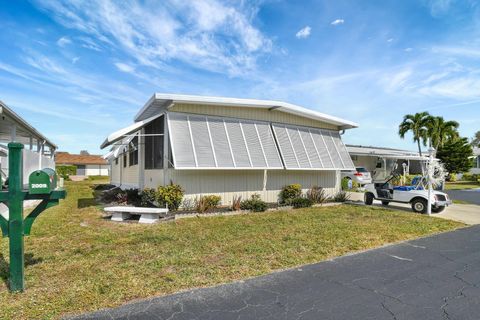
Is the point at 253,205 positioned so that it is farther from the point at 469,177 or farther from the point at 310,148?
the point at 469,177

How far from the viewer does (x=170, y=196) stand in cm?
906

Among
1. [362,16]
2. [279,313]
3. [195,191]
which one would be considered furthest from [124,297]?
[362,16]

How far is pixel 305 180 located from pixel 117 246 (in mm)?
8324

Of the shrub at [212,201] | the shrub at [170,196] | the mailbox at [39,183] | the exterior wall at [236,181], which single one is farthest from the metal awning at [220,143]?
the mailbox at [39,183]

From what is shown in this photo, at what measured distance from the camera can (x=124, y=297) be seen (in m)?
3.54

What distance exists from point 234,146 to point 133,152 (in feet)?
21.9

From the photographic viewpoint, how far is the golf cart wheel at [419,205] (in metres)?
10.2

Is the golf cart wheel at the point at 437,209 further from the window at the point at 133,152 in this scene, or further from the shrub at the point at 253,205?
the window at the point at 133,152

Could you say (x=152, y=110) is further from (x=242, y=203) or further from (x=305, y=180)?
(x=305, y=180)

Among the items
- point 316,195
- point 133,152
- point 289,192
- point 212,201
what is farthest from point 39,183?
point 133,152

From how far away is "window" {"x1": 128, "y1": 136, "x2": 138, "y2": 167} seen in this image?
13.7 metres

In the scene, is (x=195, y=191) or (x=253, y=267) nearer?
(x=253, y=267)

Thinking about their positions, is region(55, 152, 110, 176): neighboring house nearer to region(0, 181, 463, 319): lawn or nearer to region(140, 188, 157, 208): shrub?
region(140, 188, 157, 208): shrub

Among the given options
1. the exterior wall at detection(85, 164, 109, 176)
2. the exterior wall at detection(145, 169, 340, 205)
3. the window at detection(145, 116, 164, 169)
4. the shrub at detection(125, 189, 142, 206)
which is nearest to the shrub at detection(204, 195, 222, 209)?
the exterior wall at detection(145, 169, 340, 205)
